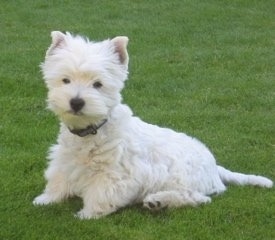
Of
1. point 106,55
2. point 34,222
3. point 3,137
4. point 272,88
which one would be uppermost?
point 106,55

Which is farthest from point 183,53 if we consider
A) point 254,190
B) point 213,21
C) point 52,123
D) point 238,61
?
point 254,190

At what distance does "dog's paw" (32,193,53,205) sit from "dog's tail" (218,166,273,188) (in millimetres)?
1638

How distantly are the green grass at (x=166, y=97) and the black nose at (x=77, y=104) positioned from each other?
0.90 m

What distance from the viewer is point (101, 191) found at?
6066 millimetres

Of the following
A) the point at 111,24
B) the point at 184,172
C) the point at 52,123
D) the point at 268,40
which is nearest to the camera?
the point at 184,172

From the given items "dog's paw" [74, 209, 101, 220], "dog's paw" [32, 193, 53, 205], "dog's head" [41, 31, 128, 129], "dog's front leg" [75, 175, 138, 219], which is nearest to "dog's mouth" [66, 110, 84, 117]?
"dog's head" [41, 31, 128, 129]

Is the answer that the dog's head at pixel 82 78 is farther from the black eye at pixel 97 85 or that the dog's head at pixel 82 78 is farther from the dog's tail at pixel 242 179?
the dog's tail at pixel 242 179

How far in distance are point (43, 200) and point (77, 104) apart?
109cm

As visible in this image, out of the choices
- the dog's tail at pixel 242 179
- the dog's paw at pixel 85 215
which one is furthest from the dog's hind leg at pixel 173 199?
the dog's tail at pixel 242 179

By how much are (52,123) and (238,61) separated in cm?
450

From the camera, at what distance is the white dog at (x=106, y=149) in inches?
230

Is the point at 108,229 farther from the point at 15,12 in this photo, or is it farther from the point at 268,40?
the point at 15,12

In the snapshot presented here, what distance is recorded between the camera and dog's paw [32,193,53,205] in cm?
636

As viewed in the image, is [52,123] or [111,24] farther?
→ [111,24]
